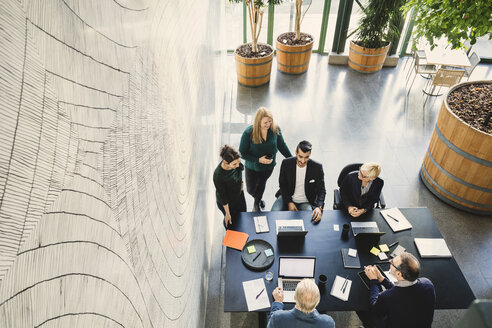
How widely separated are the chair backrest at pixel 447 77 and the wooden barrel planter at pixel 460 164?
1.92 meters

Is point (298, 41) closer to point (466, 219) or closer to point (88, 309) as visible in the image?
point (466, 219)

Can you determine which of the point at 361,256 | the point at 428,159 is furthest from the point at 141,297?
the point at 428,159

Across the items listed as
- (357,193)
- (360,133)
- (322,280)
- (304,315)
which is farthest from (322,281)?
(360,133)

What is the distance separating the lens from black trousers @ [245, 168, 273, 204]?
447 cm

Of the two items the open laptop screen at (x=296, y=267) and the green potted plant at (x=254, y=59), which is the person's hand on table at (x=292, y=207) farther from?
the green potted plant at (x=254, y=59)

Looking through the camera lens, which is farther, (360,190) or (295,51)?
(295,51)

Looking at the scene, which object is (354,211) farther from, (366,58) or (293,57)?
(366,58)

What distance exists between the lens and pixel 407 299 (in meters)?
2.72

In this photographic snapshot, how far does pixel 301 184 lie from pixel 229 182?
97 cm

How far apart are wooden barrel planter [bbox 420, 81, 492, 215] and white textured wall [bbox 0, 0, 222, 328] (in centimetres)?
417

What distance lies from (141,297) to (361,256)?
2.47 meters

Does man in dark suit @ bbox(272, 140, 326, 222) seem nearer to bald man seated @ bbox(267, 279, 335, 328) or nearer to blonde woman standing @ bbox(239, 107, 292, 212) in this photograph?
blonde woman standing @ bbox(239, 107, 292, 212)

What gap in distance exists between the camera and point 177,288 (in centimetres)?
208

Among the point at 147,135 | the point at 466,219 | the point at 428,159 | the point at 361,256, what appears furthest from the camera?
the point at 428,159
